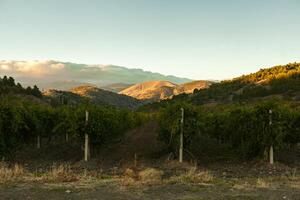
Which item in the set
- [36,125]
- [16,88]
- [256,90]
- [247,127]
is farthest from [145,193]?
[256,90]

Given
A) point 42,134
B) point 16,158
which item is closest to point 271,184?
point 16,158

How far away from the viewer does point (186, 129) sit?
777 inches

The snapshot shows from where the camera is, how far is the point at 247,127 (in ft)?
64.4

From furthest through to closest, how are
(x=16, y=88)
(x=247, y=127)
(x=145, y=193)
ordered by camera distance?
(x=16, y=88), (x=247, y=127), (x=145, y=193)

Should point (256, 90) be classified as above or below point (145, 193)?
above

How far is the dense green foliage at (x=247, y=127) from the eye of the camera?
18578 millimetres

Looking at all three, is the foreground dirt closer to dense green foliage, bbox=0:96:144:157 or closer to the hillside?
dense green foliage, bbox=0:96:144:157

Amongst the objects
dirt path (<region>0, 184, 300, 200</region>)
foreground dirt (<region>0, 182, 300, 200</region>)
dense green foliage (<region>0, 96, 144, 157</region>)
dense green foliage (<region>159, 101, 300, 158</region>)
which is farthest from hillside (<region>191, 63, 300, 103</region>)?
dirt path (<region>0, 184, 300, 200</region>)

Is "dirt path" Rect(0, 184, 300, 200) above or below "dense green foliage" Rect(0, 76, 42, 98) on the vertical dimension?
below

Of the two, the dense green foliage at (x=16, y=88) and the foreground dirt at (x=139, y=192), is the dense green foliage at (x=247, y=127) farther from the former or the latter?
the dense green foliage at (x=16, y=88)

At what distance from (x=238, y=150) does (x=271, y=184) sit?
9.06m

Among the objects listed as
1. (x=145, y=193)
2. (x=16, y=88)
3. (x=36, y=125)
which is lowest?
(x=145, y=193)

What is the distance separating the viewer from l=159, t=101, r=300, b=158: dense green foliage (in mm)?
18578

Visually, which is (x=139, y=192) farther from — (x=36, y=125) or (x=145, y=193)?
(x=36, y=125)
